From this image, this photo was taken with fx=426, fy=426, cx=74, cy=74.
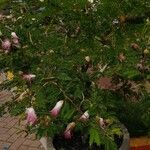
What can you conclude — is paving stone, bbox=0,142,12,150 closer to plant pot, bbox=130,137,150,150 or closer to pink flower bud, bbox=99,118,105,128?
plant pot, bbox=130,137,150,150

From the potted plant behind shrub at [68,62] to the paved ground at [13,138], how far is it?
1948mm

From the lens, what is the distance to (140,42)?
12.6 feet

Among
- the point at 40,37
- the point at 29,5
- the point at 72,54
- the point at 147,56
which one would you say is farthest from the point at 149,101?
the point at 29,5

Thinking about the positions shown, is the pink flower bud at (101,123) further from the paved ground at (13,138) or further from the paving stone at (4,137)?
the paving stone at (4,137)

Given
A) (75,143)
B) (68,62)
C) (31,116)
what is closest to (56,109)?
(31,116)

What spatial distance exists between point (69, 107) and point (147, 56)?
990 mm

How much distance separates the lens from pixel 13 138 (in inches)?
253

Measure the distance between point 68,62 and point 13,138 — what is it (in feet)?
11.0

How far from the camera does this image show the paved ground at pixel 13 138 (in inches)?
243

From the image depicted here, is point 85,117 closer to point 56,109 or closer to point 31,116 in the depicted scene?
point 56,109

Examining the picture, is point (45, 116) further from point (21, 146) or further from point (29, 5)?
point (21, 146)

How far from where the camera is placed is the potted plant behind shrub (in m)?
3.09

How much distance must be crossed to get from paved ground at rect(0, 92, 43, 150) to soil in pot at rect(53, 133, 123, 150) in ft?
4.55

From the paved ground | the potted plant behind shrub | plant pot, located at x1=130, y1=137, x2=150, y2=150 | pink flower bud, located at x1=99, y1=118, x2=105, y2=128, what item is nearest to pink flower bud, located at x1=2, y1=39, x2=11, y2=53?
the potted plant behind shrub
